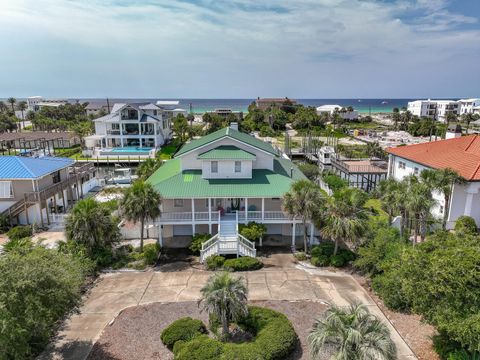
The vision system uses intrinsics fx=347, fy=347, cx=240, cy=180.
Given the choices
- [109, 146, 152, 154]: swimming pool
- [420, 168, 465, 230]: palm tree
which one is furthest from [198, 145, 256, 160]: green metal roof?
[109, 146, 152, 154]: swimming pool

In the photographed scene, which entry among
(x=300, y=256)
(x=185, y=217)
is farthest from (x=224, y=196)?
(x=300, y=256)

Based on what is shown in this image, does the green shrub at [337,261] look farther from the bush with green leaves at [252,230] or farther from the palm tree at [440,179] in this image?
the palm tree at [440,179]


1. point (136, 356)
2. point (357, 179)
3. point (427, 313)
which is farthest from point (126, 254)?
point (357, 179)

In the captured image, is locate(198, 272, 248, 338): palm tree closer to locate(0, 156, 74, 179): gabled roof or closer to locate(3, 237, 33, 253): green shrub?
locate(3, 237, 33, 253): green shrub

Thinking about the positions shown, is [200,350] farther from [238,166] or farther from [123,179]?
[123,179]

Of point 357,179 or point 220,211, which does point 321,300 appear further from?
point 357,179

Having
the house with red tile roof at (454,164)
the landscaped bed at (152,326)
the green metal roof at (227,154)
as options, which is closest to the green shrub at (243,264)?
the landscaped bed at (152,326)
